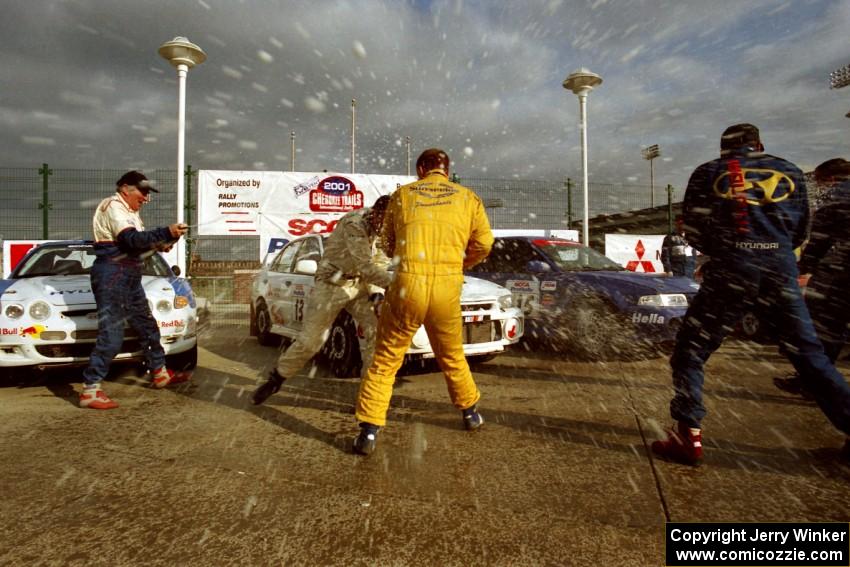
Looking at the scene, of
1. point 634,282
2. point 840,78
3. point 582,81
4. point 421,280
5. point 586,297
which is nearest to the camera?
point 421,280

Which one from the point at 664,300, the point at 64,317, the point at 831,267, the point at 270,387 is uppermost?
the point at 831,267

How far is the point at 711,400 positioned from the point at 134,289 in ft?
15.5

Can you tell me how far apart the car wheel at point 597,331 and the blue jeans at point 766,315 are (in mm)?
2845

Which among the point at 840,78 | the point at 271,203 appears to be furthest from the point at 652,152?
the point at 271,203

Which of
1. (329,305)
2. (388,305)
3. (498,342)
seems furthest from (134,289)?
(498,342)

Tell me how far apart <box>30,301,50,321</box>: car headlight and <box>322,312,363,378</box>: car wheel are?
2.41m

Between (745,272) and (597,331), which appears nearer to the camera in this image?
(745,272)

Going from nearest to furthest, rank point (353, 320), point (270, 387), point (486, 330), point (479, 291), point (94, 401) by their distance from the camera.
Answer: point (270, 387) < point (94, 401) < point (353, 320) < point (486, 330) < point (479, 291)

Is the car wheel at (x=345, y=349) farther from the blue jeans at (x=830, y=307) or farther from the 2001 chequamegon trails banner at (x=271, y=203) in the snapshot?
the 2001 chequamegon trails banner at (x=271, y=203)

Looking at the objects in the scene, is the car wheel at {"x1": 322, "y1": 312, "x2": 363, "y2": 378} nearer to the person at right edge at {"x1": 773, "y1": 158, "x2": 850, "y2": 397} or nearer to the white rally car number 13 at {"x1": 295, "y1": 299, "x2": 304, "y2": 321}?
the white rally car number 13 at {"x1": 295, "y1": 299, "x2": 304, "y2": 321}

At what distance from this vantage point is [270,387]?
3.99 metres

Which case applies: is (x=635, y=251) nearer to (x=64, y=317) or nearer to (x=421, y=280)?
(x=421, y=280)

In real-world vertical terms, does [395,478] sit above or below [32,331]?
below

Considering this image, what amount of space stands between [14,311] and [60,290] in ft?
1.25
